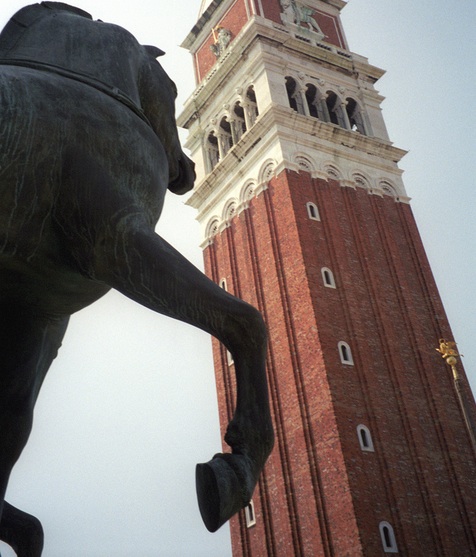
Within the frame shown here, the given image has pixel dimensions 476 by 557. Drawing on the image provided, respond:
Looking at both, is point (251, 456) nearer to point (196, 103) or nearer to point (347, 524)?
point (347, 524)

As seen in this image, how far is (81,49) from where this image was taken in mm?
2455

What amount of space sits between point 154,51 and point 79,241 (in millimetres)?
1165

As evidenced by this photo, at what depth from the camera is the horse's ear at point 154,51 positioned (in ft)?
9.43

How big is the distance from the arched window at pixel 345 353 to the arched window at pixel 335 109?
9828 millimetres

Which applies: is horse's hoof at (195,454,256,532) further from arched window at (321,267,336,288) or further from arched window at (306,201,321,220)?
arched window at (306,201,321,220)

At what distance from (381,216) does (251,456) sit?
881 inches

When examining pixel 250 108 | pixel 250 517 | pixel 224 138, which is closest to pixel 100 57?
pixel 250 517

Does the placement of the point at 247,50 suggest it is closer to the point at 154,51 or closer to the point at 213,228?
the point at 213,228

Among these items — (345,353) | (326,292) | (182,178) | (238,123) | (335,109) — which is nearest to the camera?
(182,178)

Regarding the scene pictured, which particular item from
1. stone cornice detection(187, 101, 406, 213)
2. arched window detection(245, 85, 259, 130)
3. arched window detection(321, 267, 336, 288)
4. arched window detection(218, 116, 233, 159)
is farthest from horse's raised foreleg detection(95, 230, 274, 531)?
arched window detection(218, 116, 233, 159)

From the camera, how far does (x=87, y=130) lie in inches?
84.7

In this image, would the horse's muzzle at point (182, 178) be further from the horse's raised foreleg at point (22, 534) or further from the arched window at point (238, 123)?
the arched window at point (238, 123)

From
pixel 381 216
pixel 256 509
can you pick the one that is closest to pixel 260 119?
pixel 381 216

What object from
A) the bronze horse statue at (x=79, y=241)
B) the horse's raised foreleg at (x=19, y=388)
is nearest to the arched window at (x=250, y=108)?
the bronze horse statue at (x=79, y=241)
